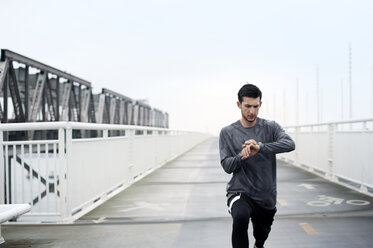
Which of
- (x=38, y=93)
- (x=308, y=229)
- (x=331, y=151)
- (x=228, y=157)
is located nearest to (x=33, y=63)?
(x=38, y=93)

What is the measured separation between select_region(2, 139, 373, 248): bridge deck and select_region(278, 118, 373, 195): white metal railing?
19.1 inches

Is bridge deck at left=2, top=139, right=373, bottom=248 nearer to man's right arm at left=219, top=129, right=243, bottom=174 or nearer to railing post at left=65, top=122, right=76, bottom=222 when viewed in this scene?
railing post at left=65, top=122, right=76, bottom=222

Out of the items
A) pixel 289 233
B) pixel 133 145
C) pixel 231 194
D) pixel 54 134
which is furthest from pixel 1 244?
pixel 54 134

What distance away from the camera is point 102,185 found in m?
7.95

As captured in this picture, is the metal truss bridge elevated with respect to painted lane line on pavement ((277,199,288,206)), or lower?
elevated

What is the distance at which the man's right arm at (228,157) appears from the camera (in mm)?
3330

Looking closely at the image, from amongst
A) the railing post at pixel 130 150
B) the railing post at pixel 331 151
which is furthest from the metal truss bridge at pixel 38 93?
the railing post at pixel 331 151

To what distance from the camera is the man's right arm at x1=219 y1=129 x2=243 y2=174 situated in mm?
3330

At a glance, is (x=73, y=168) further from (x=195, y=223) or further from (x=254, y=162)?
(x=254, y=162)

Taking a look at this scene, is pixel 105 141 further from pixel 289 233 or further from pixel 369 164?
pixel 369 164

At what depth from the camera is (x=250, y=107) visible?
135 inches

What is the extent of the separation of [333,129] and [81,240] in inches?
305

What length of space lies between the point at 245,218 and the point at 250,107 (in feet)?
2.79

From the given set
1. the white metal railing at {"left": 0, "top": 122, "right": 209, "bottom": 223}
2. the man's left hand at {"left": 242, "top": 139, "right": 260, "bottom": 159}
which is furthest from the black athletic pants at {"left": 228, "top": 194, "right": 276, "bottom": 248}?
the white metal railing at {"left": 0, "top": 122, "right": 209, "bottom": 223}
